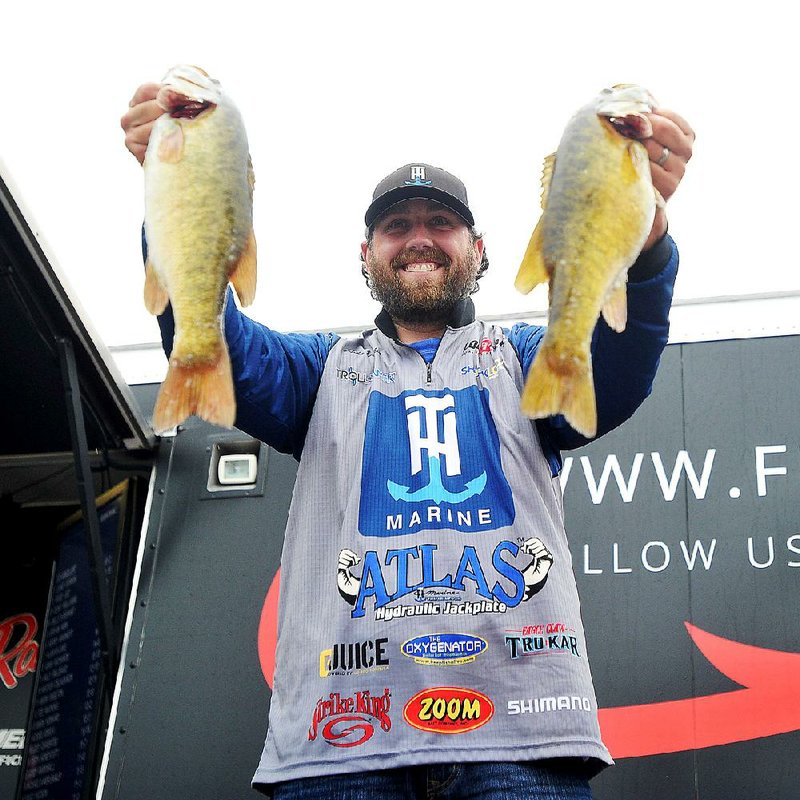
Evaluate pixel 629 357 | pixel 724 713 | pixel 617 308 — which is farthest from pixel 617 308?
pixel 724 713

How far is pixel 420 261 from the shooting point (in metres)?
2.49

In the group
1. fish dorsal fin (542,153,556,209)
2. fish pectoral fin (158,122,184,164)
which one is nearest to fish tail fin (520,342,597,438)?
fish dorsal fin (542,153,556,209)

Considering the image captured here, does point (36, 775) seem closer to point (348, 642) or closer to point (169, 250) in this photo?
point (348, 642)

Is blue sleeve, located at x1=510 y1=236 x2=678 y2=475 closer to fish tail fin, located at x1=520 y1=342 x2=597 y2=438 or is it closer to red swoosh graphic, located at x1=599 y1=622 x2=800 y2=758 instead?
fish tail fin, located at x1=520 y1=342 x2=597 y2=438

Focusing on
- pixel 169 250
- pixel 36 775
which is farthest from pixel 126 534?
pixel 169 250

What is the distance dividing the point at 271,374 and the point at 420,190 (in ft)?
2.04

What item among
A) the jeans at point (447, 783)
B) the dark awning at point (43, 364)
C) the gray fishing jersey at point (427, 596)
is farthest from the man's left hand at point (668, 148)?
the dark awning at point (43, 364)

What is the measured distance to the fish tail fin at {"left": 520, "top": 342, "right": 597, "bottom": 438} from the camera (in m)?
1.74

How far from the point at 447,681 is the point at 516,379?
0.71 metres

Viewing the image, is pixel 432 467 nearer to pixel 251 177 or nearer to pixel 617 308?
pixel 617 308

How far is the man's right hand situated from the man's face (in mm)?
749

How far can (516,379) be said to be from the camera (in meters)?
2.33

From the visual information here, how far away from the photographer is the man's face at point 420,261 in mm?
2469

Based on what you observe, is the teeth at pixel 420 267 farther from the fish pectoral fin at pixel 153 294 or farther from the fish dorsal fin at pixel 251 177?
the fish pectoral fin at pixel 153 294
